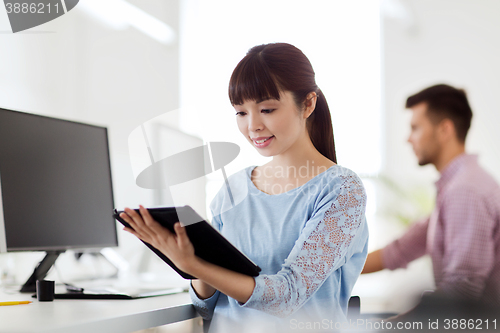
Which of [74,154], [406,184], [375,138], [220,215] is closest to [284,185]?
[220,215]

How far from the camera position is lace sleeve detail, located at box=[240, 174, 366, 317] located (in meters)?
0.80

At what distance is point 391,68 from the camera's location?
2.97m

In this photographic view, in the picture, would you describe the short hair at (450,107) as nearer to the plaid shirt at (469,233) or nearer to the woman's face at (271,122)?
the plaid shirt at (469,233)

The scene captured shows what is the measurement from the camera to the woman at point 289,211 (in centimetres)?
85

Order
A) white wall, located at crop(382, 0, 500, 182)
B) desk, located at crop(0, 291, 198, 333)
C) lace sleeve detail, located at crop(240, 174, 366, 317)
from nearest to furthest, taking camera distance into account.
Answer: desk, located at crop(0, 291, 198, 333), lace sleeve detail, located at crop(240, 174, 366, 317), white wall, located at crop(382, 0, 500, 182)

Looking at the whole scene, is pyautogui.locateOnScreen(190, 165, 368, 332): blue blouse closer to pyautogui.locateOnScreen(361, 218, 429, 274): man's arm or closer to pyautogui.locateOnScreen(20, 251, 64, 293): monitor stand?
pyautogui.locateOnScreen(20, 251, 64, 293): monitor stand

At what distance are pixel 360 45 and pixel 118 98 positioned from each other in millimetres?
1735

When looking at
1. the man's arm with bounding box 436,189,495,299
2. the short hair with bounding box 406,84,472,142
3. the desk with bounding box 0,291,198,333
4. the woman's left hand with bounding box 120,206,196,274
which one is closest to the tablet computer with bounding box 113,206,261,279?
the woman's left hand with bounding box 120,206,196,274

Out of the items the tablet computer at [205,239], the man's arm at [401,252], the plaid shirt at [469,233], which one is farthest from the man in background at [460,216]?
the tablet computer at [205,239]

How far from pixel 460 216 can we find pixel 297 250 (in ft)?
1.86

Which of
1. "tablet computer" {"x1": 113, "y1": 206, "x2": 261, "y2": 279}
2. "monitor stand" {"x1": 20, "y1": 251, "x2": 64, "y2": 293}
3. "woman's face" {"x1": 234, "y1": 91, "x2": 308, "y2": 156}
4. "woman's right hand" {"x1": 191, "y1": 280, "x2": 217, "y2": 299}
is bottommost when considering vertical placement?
"woman's right hand" {"x1": 191, "y1": 280, "x2": 217, "y2": 299}

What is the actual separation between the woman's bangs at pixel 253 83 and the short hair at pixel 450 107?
69 cm

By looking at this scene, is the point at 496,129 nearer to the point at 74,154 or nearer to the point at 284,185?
the point at 284,185

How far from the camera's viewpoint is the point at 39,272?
110cm
